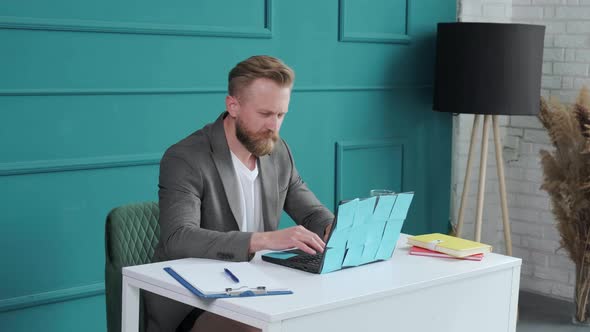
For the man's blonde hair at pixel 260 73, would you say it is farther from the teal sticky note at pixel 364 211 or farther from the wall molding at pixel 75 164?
the wall molding at pixel 75 164

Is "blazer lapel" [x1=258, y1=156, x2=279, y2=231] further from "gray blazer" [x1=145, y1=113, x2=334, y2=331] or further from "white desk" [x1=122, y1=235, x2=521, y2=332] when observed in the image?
"white desk" [x1=122, y1=235, x2=521, y2=332]

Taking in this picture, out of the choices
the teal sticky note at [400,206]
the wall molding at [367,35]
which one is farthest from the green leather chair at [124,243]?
the wall molding at [367,35]

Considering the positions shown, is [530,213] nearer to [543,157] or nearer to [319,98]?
[543,157]

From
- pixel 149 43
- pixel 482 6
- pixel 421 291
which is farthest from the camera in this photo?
pixel 482 6

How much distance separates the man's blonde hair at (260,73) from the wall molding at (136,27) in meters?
0.89

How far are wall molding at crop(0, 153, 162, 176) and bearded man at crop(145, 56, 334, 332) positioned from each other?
82 cm

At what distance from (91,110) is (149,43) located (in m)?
0.39

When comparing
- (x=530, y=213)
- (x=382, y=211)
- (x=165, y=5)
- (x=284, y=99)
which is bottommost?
(x=530, y=213)

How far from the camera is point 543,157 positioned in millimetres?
4570

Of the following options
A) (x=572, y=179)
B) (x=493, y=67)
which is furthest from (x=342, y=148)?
(x=572, y=179)

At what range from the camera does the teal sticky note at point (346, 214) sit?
2379 millimetres

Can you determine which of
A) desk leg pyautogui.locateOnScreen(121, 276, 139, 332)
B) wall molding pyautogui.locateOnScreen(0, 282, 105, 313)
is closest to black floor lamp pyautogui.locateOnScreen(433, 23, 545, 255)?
wall molding pyautogui.locateOnScreen(0, 282, 105, 313)

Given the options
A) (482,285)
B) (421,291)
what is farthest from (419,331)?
(482,285)

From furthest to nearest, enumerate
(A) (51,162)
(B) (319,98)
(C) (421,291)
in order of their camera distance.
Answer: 1. (B) (319,98)
2. (A) (51,162)
3. (C) (421,291)
